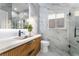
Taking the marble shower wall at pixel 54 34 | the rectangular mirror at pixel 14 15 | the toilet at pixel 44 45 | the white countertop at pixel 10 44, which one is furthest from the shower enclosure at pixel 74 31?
the rectangular mirror at pixel 14 15

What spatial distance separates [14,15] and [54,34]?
0.89 meters

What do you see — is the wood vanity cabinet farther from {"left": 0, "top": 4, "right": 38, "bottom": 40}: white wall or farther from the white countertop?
{"left": 0, "top": 4, "right": 38, "bottom": 40}: white wall

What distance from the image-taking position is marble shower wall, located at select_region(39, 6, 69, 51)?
235cm

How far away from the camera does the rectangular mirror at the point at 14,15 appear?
215 cm

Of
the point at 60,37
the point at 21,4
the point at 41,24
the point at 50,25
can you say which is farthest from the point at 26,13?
the point at 60,37

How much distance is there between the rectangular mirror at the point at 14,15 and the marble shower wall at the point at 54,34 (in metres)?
0.32

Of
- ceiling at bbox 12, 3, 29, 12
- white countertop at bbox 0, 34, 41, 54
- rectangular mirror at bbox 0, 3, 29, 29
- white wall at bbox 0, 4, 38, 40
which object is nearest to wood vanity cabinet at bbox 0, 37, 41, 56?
white countertop at bbox 0, 34, 41, 54

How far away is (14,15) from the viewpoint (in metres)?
2.25

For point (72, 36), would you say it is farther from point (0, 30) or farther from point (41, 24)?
point (0, 30)

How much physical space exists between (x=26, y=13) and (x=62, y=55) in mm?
1114

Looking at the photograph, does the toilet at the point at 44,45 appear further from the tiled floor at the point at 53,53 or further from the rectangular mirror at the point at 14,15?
the rectangular mirror at the point at 14,15

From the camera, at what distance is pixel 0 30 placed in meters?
2.09

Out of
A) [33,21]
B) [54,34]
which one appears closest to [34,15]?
[33,21]

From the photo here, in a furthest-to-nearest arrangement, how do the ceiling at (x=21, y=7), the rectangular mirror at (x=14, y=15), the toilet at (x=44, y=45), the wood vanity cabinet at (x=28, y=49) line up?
the toilet at (x=44, y=45) → the ceiling at (x=21, y=7) → the rectangular mirror at (x=14, y=15) → the wood vanity cabinet at (x=28, y=49)
